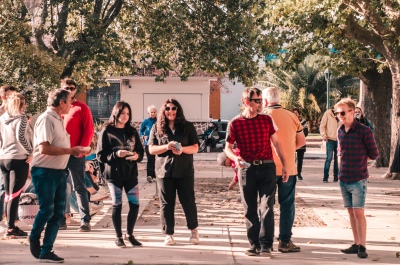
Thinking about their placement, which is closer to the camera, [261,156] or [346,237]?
[261,156]

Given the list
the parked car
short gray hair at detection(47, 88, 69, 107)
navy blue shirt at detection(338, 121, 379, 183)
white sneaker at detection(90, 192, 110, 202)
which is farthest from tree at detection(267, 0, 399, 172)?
the parked car

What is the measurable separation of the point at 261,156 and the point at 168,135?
1.32m

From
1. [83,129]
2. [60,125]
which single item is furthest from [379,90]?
[60,125]

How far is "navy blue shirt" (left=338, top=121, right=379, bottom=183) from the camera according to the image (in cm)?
945

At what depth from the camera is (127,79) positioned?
1535 inches

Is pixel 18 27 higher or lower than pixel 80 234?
higher

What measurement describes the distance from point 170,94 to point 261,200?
30.2 meters

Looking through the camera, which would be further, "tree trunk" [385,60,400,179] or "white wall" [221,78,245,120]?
"white wall" [221,78,245,120]

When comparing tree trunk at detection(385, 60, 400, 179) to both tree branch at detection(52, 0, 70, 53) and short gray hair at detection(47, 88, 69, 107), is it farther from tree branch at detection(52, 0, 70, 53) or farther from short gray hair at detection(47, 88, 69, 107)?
short gray hair at detection(47, 88, 69, 107)

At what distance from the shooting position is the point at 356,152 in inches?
372

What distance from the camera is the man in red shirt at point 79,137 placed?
10820mm

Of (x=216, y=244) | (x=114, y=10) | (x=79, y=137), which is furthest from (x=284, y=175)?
(x=114, y=10)

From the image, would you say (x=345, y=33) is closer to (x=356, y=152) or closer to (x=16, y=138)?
(x=356, y=152)

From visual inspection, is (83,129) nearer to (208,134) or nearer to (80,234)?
(80,234)
